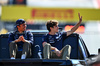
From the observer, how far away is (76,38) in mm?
6668

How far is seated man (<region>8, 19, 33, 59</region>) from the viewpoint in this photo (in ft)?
19.5

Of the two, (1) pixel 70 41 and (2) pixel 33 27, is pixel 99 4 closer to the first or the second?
(2) pixel 33 27

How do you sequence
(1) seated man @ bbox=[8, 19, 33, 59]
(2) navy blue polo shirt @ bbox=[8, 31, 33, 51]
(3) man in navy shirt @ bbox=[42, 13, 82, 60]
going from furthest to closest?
1. (2) navy blue polo shirt @ bbox=[8, 31, 33, 51]
2. (1) seated man @ bbox=[8, 19, 33, 59]
3. (3) man in navy shirt @ bbox=[42, 13, 82, 60]

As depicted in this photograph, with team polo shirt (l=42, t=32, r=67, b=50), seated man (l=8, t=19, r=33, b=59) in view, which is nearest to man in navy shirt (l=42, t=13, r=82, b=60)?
team polo shirt (l=42, t=32, r=67, b=50)

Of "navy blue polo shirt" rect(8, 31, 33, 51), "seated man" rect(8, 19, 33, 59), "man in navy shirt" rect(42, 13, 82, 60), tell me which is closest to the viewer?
"man in navy shirt" rect(42, 13, 82, 60)

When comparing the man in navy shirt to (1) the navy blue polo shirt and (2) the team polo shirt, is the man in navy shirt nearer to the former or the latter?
(2) the team polo shirt

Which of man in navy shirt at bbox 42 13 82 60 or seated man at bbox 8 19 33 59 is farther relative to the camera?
seated man at bbox 8 19 33 59

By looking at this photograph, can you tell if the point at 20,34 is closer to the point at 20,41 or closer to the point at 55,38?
the point at 20,41

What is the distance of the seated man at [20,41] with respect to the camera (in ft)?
19.5

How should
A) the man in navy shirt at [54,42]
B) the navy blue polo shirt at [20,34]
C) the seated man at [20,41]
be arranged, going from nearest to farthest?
the man in navy shirt at [54,42] → the seated man at [20,41] → the navy blue polo shirt at [20,34]

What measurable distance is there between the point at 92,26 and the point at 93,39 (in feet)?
42.6

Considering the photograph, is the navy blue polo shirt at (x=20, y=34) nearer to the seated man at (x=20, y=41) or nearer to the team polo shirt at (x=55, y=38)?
the seated man at (x=20, y=41)

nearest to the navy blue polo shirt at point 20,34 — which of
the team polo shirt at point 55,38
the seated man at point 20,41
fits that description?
the seated man at point 20,41

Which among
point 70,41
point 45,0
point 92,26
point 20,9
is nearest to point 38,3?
point 45,0
